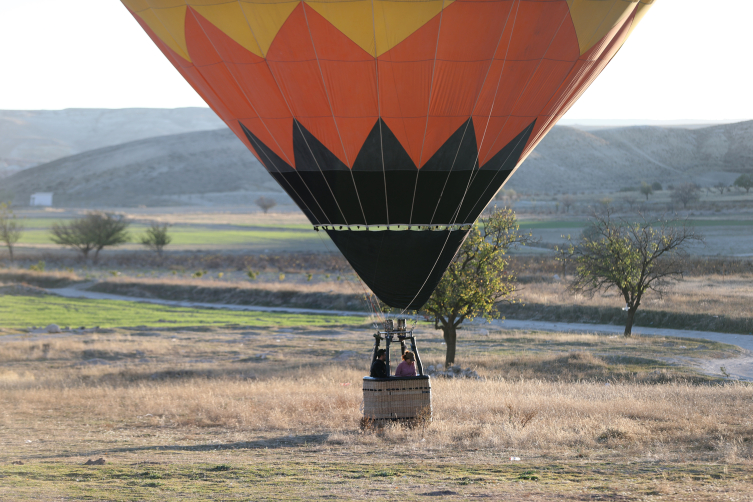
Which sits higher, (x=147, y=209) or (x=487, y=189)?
(x=147, y=209)

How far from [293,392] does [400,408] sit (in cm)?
561

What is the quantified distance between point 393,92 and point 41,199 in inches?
7566

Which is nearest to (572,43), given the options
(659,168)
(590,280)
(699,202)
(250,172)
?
(590,280)

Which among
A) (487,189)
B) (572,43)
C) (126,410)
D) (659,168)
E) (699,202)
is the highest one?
(659,168)

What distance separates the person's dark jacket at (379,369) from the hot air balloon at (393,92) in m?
1.13

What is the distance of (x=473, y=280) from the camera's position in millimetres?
22734

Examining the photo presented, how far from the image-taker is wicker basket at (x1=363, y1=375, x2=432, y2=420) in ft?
38.6

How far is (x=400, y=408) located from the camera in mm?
11812

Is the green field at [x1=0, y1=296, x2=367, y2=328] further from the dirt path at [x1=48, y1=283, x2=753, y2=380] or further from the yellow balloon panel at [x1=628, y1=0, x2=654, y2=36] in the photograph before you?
the yellow balloon panel at [x1=628, y1=0, x2=654, y2=36]

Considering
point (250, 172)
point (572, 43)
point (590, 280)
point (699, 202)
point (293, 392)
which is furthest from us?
point (250, 172)

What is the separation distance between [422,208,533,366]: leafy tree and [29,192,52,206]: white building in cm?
17724

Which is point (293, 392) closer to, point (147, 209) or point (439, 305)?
point (439, 305)

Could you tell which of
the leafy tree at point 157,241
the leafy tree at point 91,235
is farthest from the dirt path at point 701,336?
the leafy tree at point 91,235

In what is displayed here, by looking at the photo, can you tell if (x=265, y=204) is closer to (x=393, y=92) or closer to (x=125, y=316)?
(x=125, y=316)
